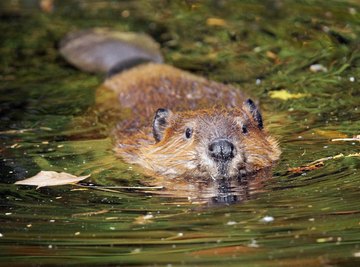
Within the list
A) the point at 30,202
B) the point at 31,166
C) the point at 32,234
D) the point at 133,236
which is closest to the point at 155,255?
the point at 133,236

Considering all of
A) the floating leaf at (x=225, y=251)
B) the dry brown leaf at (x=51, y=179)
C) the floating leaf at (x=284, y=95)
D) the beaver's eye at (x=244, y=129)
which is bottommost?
the floating leaf at (x=284, y=95)

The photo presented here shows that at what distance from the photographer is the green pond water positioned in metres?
4.94

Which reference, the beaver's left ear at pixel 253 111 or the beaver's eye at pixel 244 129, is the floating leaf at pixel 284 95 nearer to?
the beaver's left ear at pixel 253 111

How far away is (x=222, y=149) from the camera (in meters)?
6.13

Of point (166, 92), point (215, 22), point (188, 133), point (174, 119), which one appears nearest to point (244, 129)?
point (188, 133)

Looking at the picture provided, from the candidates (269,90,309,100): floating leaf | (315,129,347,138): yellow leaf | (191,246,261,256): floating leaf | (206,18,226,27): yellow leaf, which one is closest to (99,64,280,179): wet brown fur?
(269,90,309,100): floating leaf

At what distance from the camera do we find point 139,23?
36.7 ft

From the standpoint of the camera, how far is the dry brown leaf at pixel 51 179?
248 inches

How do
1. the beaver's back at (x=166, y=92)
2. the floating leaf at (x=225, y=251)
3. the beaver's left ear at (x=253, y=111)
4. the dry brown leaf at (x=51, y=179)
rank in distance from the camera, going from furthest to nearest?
the beaver's back at (x=166, y=92) < the beaver's left ear at (x=253, y=111) < the dry brown leaf at (x=51, y=179) < the floating leaf at (x=225, y=251)

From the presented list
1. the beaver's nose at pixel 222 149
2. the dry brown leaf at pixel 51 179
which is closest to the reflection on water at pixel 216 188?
the beaver's nose at pixel 222 149

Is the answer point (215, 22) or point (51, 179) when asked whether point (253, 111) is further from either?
point (215, 22)

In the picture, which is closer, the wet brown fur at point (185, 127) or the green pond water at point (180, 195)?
the green pond water at point (180, 195)

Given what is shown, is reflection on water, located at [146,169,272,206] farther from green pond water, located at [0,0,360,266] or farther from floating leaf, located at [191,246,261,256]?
floating leaf, located at [191,246,261,256]

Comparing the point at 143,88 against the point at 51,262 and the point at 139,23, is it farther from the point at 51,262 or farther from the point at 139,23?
the point at 51,262
